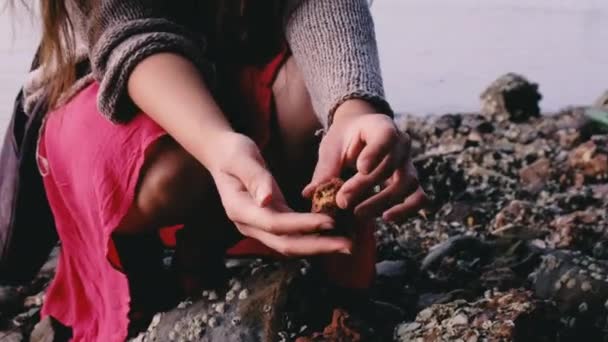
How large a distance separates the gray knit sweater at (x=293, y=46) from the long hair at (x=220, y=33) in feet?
0.09

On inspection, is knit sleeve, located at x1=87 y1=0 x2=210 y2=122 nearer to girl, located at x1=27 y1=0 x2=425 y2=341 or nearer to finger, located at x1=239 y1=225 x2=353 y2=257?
girl, located at x1=27 y1=0 x2=425 y2=341

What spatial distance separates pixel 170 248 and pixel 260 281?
0.31 m

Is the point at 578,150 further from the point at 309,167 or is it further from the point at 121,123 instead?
the point at 121,123

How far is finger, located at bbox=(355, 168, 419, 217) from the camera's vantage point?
0.93 metres

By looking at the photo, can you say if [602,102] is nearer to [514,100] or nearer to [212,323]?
[514,100]

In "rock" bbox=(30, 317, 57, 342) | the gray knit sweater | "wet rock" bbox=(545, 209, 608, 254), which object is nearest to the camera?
the gray knit sweater

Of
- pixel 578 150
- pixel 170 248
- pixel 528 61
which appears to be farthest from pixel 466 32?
pixel 170 248

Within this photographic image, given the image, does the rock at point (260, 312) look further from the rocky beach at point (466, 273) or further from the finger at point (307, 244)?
the finger at point (307, 244)

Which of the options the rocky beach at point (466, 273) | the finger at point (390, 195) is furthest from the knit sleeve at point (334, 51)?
the rocky beach at point (466, 273)

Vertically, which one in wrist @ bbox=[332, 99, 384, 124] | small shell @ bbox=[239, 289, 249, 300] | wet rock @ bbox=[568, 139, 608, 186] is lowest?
wet rock @ bbox=[568, 139, 608, 186]

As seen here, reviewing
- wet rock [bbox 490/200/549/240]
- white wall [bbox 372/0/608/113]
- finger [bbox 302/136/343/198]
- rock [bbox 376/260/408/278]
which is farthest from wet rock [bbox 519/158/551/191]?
finger [bbox 302/136/343/198]

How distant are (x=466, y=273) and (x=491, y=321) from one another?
0.45 meters

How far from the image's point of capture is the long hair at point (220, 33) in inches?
46.5

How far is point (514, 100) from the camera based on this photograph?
118 inches
